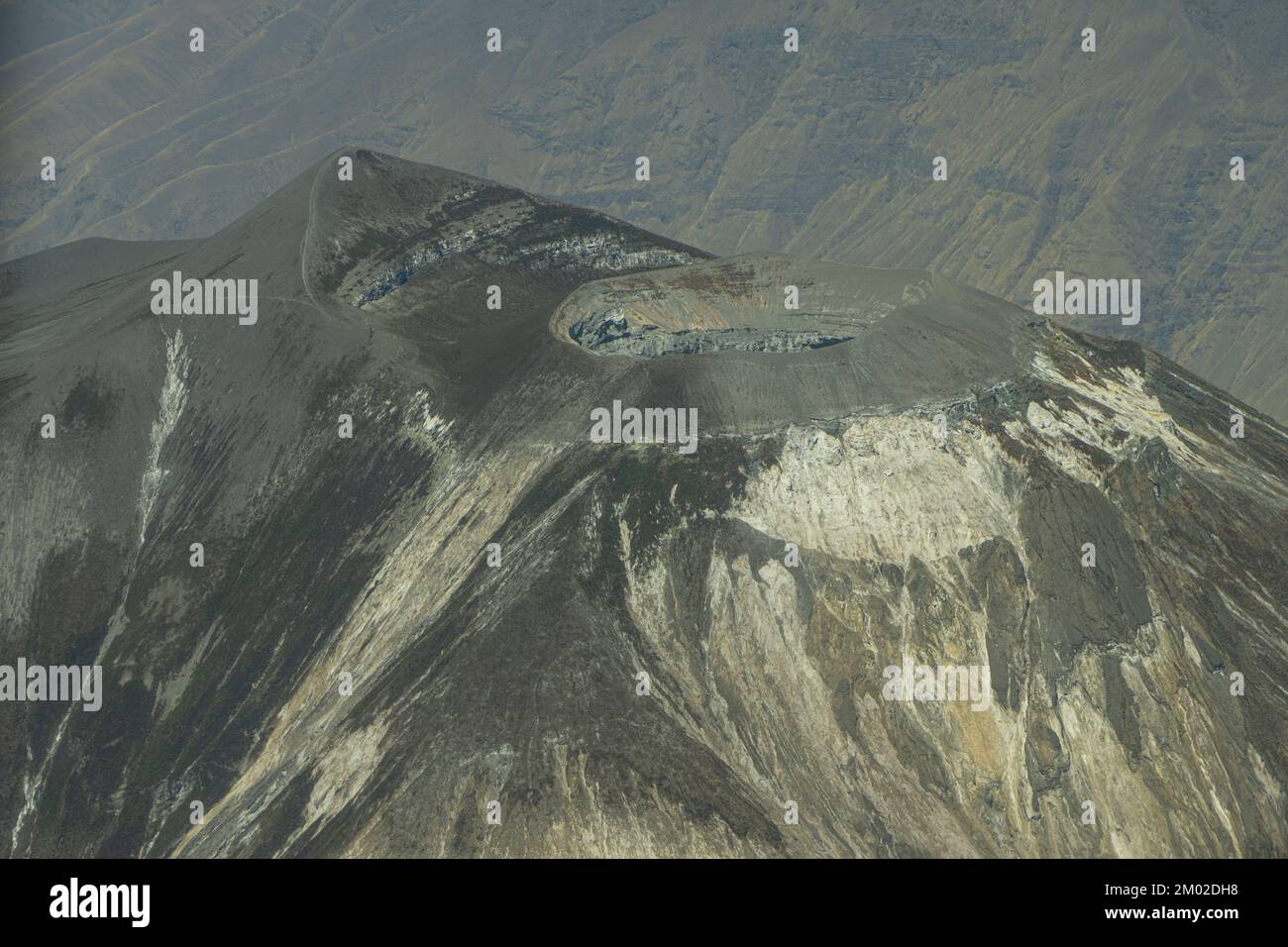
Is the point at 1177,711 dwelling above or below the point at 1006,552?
below

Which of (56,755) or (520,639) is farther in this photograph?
(56,755)

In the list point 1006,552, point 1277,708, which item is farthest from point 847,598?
point 1277,708

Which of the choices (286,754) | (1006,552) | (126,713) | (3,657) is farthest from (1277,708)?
(3,657)

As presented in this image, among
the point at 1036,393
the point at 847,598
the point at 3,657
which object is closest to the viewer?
the point at 847,598

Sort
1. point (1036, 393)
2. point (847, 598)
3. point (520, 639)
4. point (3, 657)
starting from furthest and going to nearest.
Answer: point (3, 657), point (1036, 393), point (847, 598), point (520, 639)

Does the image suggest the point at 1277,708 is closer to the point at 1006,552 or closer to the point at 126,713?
the point at 1006,552

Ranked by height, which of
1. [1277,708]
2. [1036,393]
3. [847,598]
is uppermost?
[1036,393]

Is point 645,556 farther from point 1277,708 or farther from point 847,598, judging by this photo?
point 1277,708
